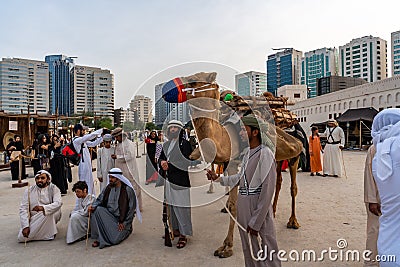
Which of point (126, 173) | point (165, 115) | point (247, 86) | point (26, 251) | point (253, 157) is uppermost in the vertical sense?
point (247, 86)

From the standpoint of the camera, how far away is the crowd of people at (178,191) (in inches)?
89.7

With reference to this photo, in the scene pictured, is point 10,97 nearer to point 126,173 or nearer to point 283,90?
point 283,90

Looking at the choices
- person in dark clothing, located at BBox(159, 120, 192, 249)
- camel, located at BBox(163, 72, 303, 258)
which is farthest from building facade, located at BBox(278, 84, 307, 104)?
camel, located at BBox(163, 72, 303, 258)

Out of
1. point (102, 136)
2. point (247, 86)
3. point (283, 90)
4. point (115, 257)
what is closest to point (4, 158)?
point (102, 136)

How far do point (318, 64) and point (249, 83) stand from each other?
7060 centimetres

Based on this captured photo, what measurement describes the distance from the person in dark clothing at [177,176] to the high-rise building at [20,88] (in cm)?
4187

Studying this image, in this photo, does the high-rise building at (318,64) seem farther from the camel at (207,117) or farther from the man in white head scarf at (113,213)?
the camel at (207,117)

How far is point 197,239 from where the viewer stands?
4488 millimetres

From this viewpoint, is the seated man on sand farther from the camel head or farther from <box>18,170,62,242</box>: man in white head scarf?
the camel head

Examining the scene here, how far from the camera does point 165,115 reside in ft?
12.9

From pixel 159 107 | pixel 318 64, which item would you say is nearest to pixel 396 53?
pixel 318 64

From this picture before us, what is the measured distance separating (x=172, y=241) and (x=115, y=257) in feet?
2.87

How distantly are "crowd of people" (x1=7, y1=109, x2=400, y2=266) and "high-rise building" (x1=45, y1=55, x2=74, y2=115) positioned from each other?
4692 cm

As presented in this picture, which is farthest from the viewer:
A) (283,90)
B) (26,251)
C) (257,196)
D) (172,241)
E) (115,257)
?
(283,90)
